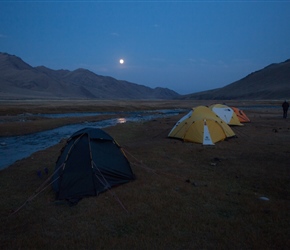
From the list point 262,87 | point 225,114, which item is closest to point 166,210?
point 225,114

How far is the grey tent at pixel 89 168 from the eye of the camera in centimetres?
889

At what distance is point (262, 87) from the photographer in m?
161

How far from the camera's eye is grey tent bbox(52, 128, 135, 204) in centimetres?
889

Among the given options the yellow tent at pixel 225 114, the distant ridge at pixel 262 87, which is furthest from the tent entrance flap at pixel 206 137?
the distant ridge at pixel 262 87

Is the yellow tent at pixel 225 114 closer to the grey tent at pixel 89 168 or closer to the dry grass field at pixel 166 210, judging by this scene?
the dry grass field at pixel 166 210

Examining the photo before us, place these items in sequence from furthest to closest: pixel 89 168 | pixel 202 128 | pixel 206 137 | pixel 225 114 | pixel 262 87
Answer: pixel 262 87
pixel 225 114
pixel 202 128
pixel 206 137
pixel 89 168

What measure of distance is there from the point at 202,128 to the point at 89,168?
31.6 feet

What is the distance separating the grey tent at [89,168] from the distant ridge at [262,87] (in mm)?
133334

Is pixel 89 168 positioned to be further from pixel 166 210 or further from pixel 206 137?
pixel 206 137

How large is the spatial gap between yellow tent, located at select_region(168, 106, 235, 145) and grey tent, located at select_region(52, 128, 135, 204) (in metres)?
7.71

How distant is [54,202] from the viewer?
27.6ft

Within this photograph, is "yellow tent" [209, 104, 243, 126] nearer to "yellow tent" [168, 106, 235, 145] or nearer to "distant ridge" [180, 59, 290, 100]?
"yellow tent" [168, 106, 235, 145]

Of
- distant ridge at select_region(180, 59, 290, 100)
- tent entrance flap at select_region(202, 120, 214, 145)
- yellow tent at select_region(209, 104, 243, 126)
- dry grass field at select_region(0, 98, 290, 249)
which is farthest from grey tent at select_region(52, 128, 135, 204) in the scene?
distant ridge at select_region(180, 59, 290, 100)

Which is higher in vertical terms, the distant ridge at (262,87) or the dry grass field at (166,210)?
the distant ridge at (262,87)
